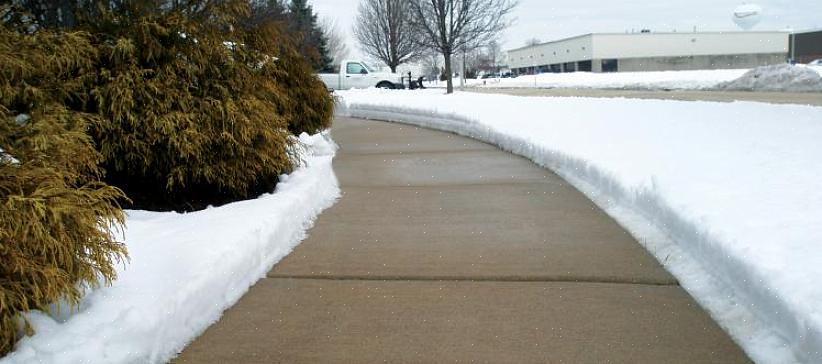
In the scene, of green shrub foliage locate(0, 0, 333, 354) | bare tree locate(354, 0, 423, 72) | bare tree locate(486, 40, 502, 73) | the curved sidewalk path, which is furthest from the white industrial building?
the curved sidewalk path

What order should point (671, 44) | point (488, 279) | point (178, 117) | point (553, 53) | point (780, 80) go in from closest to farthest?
point (488, 279)
point (178, 117)
point (780, 80)
point (671, 44)
point (553, 53)

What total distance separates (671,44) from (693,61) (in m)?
3.13

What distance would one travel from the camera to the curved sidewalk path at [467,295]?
329cm

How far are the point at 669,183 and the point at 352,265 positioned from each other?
2.78 metres

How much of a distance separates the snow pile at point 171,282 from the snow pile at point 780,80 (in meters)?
19.1

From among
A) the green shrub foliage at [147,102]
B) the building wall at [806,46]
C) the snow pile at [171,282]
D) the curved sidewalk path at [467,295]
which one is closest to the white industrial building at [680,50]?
the building wall at [806,46]

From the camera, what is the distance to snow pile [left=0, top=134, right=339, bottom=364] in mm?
2895

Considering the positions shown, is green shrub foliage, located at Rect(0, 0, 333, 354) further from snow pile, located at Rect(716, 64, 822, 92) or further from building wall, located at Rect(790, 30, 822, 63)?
building wall, located at Rect(790, 30, 822, 63)

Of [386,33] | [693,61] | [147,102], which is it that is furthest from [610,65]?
[147,102]

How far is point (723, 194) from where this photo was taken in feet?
17.3

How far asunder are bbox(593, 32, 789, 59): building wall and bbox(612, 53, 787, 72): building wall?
1.59ft

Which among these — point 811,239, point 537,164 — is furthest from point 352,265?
point 537,164

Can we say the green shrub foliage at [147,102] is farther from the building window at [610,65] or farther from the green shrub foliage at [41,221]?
the building window at [610,65]

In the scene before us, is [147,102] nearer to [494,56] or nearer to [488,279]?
[488,279]
